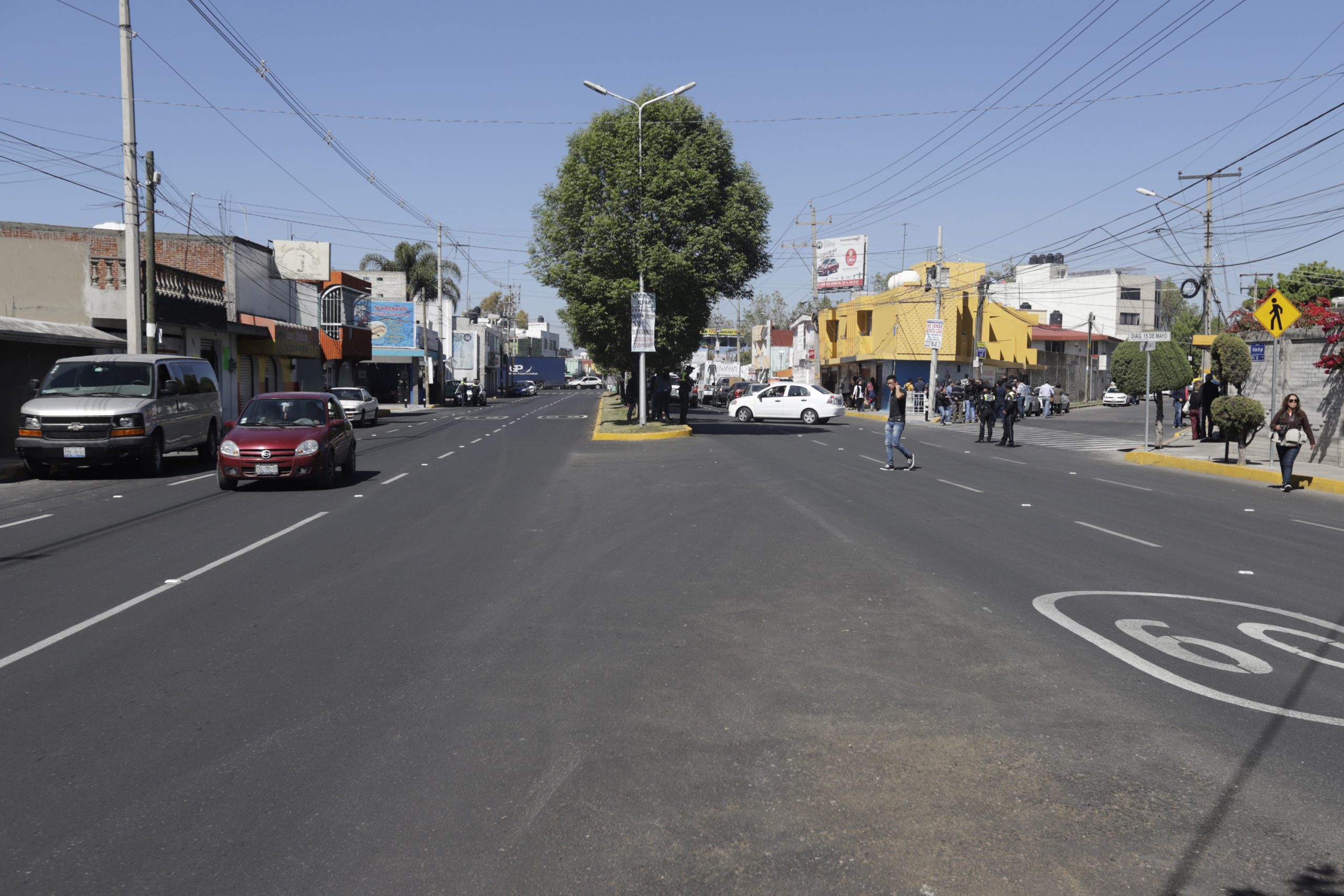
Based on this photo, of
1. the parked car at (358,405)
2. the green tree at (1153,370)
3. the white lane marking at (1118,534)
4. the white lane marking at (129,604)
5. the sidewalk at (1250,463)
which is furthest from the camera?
the green tree at (1153,370)

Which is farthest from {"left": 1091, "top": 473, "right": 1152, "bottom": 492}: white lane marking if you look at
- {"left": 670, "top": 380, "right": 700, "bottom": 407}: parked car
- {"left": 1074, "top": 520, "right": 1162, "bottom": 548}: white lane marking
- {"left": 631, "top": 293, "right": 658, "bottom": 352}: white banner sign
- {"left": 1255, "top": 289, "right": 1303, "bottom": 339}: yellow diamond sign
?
{"left": 670, "top": 380, "right": 700, "bottom": 407}: parked car

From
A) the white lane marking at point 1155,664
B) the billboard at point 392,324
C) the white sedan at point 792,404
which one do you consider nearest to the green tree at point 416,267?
the billboard at point 392,324

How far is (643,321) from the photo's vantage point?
103ft

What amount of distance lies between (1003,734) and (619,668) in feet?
7.48

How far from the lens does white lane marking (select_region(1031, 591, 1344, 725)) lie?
5.50m

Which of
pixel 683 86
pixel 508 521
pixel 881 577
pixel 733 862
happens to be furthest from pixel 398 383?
pixel 733 862

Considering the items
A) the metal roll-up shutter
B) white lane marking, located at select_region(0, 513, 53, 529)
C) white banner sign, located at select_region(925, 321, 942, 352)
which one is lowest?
white lane marking, located at select_region(0, 513, 53, 529)

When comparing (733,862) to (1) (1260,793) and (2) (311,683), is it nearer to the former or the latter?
(1) (1260,793)

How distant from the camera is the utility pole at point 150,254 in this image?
24.0m

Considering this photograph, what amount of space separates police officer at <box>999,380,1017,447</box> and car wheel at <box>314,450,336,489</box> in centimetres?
1907

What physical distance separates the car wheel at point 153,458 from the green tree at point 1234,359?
2581 centimetres

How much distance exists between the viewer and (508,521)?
13.0 metres

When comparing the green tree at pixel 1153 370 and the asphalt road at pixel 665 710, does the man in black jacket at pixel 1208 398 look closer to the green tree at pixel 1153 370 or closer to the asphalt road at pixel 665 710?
the asphalt road at pixel 665 710

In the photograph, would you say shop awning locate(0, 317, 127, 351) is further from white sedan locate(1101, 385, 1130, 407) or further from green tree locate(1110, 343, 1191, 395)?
green tree locate(1110, 343, 1191, 395)
